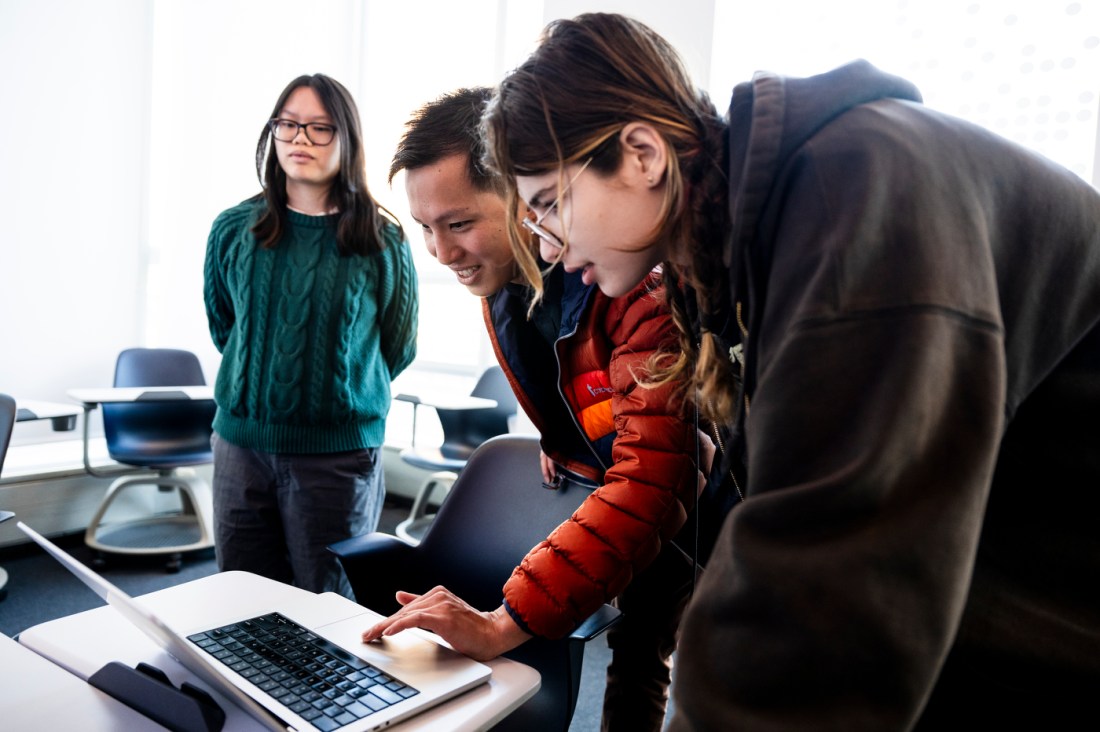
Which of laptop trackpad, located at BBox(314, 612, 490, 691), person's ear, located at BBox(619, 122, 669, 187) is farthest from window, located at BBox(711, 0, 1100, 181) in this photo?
laptop trackpad, located at BBox(314, 612, 490, 691)

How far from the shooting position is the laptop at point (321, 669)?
74cm

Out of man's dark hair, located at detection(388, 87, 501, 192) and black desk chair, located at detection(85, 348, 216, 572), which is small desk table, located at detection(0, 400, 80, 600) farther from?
man's dark hair, located at detection(388, 87, 501, 192)

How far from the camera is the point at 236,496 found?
71.8 inches

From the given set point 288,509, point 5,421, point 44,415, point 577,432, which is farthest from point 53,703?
point 44,415

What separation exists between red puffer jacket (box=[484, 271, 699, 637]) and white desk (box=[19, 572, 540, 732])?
0.36 ft

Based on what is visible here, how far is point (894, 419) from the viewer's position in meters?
0.50

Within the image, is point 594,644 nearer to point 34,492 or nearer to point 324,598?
point 324,598

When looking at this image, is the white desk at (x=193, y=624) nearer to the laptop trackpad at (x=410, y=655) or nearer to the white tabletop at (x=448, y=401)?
the laptop trackpad at (x=410, y=655)

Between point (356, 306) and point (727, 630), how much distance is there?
147 centimetres

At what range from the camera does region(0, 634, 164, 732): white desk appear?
76 cm

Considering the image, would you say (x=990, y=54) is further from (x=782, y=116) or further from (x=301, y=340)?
(x=782, y=116)

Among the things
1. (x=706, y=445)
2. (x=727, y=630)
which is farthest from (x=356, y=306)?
(x=727, y=630)

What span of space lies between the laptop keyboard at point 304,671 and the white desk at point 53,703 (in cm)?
11

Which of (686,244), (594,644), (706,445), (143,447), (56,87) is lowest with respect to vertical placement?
(594,644)
